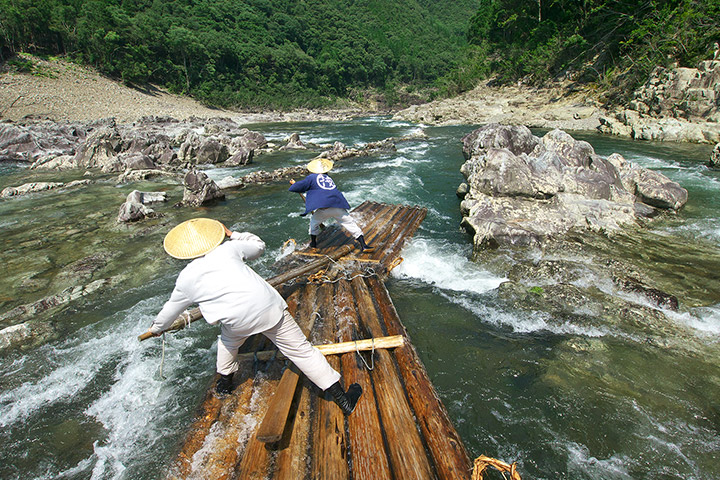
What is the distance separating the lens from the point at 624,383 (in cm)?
336

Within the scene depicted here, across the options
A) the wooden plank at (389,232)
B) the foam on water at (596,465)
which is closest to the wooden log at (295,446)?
the foam on water at (596,465)

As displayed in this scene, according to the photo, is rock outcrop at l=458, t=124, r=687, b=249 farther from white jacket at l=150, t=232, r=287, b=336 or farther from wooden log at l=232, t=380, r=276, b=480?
wooden log at l=232, t=380, r=276, b=480

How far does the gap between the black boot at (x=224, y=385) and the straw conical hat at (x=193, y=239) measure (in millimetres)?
1361

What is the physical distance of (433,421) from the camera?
2.65 metres

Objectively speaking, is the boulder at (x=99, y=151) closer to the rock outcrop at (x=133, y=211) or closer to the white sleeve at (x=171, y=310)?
the rock outcrop at (x=133, y=211)

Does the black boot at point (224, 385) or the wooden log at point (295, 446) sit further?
the black boot at point (224, 385)

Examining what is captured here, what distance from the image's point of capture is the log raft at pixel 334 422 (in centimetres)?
232

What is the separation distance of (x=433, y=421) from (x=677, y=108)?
24893 mm

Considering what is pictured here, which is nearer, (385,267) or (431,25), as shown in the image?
(385,267)

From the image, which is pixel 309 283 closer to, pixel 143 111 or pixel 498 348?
pixel 498 348

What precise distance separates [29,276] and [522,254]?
993 cm

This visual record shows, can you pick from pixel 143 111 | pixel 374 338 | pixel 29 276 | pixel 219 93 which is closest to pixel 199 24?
pixel 219 93

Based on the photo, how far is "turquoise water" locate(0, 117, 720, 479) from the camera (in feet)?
9.46

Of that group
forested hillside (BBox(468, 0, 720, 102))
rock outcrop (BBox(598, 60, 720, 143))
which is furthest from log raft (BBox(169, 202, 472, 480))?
forested hillside (BBox(468, 0, 720, 102))
